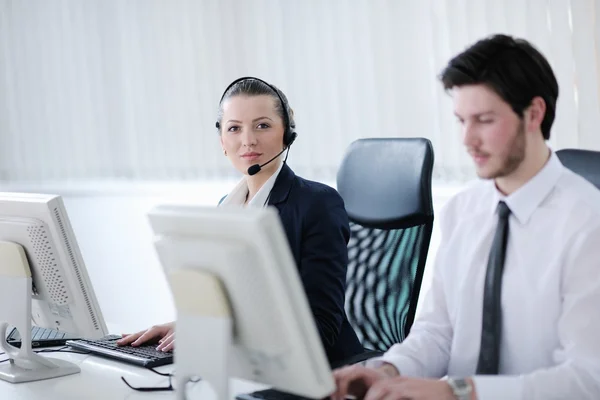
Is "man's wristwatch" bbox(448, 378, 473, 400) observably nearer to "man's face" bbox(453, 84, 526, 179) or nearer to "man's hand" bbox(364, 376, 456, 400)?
"man's hand" bbox(364, 376, 456, 400)

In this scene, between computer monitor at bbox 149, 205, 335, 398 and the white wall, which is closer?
computer monitor at bbox 149, 205, 335, 398

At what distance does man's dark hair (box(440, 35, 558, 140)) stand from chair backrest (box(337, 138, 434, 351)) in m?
0.66

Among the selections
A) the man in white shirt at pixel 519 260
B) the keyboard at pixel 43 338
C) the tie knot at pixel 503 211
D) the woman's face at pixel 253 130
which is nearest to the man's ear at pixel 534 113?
the man in white shirt at pixel 519 260

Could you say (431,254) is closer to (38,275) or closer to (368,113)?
(368,113)

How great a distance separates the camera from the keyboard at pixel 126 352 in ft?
6.28

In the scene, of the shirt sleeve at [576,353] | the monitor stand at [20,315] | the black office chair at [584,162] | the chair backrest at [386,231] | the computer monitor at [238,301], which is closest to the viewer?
the computer monitor at [238,301]

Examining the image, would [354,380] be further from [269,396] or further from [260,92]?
[260,92]

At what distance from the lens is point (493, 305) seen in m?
1.52

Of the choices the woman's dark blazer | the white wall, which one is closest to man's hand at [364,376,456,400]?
the woman's dark blazer

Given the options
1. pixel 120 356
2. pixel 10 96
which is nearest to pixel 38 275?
pixel 120 356

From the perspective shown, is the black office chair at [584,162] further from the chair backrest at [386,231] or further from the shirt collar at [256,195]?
the shirt collar at [256,195]

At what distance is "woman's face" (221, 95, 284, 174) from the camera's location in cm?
219

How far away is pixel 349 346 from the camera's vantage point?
212 centimetres

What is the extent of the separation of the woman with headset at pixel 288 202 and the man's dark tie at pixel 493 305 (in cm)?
54
